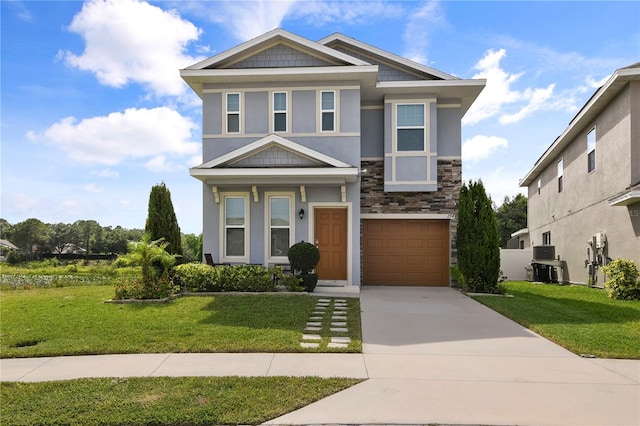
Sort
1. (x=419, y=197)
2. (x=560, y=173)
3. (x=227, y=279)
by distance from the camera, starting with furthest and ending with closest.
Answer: (x=560, y=173) → (x=419, y=197) → (x=227, y=279)

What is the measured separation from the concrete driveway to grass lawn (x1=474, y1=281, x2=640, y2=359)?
34 centimetres

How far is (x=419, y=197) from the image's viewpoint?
15.1 m

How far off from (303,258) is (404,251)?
4.61 meters

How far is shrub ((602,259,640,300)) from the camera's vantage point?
12.3m

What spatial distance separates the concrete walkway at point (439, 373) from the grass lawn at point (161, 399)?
0.26 m

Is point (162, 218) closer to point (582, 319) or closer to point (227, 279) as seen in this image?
point (227, 279)

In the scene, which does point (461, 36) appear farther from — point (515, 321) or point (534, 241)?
point (534, 241)

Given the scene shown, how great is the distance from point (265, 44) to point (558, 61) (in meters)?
8.42

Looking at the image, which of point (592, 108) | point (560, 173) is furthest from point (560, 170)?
point (592, 108)

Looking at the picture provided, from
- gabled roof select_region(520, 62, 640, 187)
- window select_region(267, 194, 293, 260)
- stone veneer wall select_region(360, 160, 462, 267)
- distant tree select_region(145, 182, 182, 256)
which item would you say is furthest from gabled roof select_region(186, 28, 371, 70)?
gabled roof select_region(520, 62, 640, 187)

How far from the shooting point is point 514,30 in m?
10.8

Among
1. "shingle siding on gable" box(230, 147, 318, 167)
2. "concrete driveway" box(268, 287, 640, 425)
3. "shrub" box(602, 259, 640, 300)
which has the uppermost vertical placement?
"shingle siding on gable" box(230, 147, 318, 167)

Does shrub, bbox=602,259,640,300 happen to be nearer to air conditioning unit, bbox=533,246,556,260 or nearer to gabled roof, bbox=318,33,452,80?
gabled roof, bbox=318,33,452,80

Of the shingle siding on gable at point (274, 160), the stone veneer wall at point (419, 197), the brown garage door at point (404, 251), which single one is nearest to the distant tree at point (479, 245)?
the stone veneer wall at point (419, 197)
